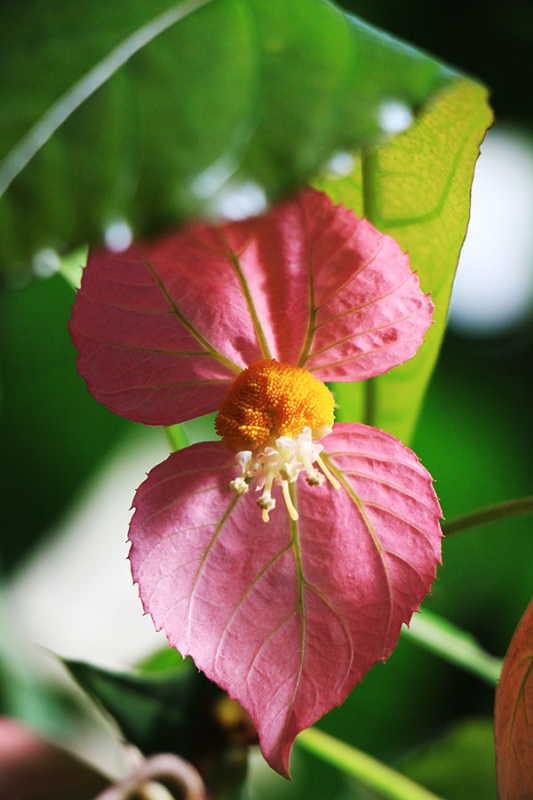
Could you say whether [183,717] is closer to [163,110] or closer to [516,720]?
[516,720]

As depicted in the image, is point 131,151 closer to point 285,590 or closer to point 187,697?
point 285,590

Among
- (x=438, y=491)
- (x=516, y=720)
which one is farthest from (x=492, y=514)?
(x=438, y=491)

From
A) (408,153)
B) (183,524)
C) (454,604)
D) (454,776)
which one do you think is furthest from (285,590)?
(454,604)

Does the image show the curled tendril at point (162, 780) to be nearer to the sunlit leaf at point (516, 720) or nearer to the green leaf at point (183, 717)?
the green leaf at point (183, 717)

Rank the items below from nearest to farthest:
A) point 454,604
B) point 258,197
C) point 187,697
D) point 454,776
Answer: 1. point 258,197
2. point 187,697
3. point 454,776
4. point 454,604

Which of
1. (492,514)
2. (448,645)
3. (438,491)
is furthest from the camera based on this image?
(438,491)

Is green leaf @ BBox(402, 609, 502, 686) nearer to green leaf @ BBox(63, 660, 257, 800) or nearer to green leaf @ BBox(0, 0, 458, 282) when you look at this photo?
green leaf @ BBox(63, 660, 257, 800)
